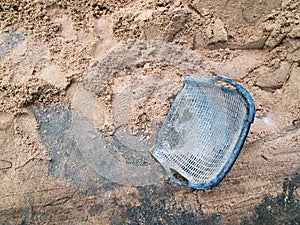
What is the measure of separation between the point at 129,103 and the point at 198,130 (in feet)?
1.11

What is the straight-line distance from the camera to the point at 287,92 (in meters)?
1.38

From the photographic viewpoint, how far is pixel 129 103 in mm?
1398

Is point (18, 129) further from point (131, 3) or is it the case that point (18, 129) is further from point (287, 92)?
point (287, 92)

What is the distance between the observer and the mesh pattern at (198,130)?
4.32 ft

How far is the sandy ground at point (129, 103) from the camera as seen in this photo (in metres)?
1.33

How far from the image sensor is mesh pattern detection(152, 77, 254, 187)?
51.8 inches

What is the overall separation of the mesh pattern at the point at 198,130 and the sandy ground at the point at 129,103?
0.05 meters

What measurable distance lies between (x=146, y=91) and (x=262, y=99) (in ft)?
1.72

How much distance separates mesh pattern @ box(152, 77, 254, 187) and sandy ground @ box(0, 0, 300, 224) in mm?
55

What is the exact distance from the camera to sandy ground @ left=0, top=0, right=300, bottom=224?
1333 mm

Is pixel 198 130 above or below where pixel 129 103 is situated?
below

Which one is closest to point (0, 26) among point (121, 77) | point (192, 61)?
point (121, 77)

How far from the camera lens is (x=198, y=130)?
1424 millimetres

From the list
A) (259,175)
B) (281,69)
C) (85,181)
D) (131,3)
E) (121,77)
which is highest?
(131,3)
